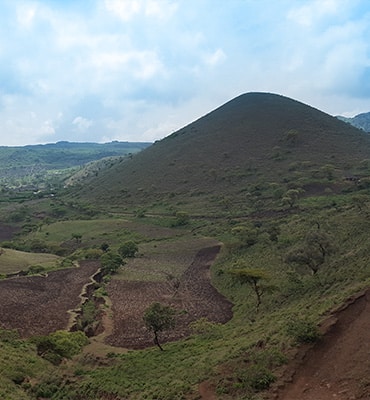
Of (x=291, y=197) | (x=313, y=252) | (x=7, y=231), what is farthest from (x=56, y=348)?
(x=7, y=231)

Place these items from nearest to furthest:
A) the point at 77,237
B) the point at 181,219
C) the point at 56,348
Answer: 1. the point at 56,348
2. the point at 77,237
3. the point at 181,219

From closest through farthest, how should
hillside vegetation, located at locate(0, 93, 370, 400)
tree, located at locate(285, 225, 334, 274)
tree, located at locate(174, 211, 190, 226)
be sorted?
hillside vegetation, located at locate(0, 93, 370, 400)
tree, located at locate(285, 225, 334, 274)
tree, located at locate(174, 211, 190, 226)

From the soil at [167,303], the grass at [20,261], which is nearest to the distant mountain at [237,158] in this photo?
the grass at [20,261]

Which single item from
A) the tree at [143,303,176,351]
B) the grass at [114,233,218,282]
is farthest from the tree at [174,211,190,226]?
the tree at [143,303,176,351]

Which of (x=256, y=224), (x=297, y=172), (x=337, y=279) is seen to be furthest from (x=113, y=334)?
(x=297, y=172)

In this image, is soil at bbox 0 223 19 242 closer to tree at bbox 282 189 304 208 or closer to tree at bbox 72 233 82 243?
tree at bbox 72 233 82 243

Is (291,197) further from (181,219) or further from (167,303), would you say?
(167,303)
